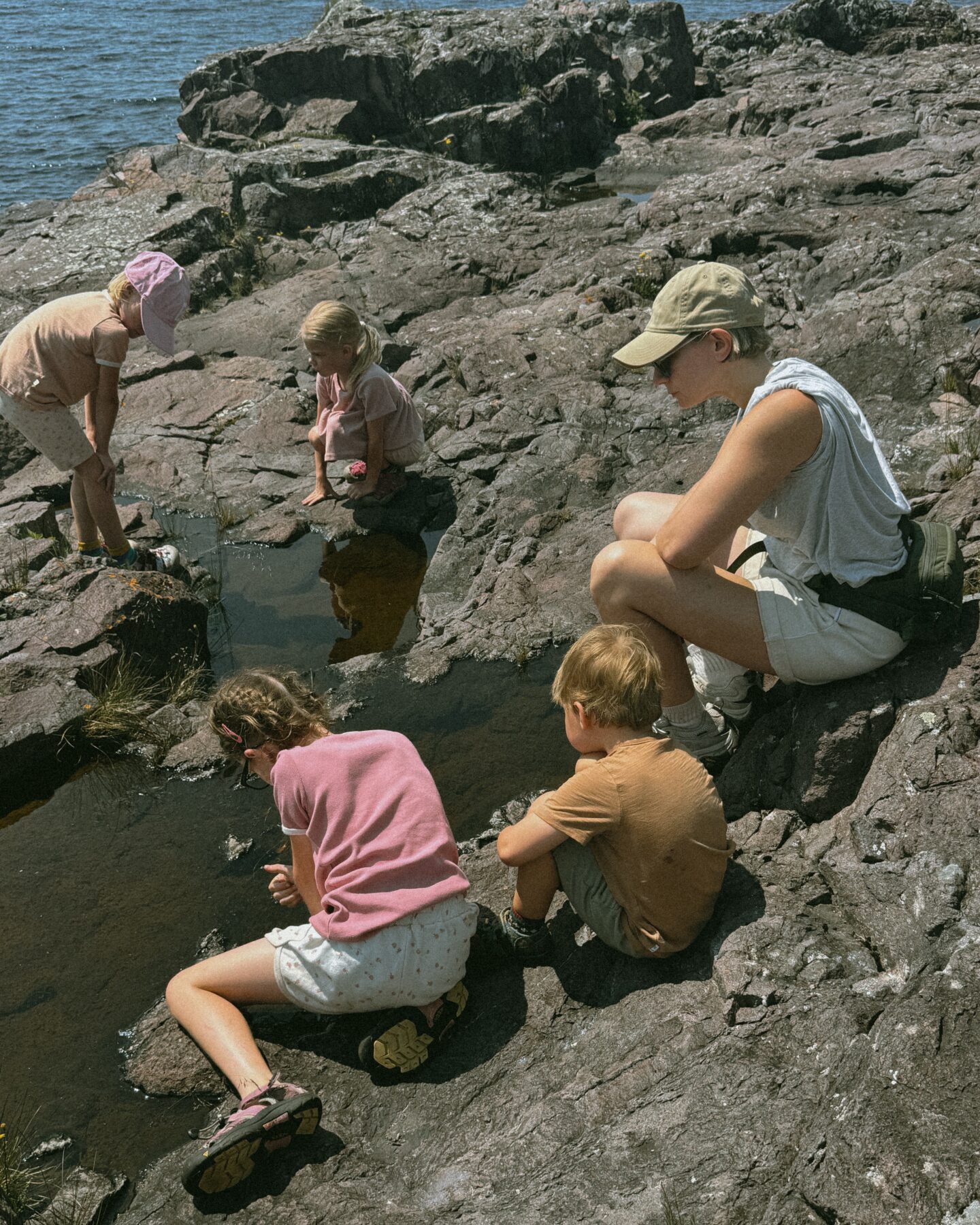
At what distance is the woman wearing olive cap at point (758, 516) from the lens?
122 inches

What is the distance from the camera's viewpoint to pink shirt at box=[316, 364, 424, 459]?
6359 mm

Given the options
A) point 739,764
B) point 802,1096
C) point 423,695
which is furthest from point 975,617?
point 423,695

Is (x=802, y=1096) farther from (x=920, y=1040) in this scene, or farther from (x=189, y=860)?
(x=189, y=860)

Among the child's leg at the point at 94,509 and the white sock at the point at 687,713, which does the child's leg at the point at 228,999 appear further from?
the child's leg at the point at 94,509

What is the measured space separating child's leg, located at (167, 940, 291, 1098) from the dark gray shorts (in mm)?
876

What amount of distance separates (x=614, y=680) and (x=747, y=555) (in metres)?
0.99

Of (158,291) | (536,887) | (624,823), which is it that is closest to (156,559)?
(158,291)

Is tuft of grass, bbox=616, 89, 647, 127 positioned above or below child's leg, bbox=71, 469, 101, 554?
above

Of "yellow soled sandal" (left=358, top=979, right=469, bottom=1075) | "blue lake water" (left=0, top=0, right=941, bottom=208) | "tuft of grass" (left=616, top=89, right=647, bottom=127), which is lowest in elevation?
"yellow soled sandal" (left=358, top=979, right=469, bottom=1075)

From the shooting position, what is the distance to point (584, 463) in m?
6.29

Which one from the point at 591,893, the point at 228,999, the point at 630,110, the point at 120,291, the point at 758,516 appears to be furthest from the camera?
the point at 630,110

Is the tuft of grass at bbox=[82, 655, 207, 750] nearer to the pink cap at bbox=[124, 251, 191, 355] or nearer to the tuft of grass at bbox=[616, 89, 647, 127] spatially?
the pink cap at bbox=[124, 251, 191, 355]

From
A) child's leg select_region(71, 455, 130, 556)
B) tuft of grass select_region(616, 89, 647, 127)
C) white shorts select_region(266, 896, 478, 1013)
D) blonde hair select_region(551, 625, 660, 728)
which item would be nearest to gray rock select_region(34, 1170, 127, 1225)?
white shorts select_region(266, 896, 478, 1013)

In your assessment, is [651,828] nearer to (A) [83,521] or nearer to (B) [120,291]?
(B) [120,291]
